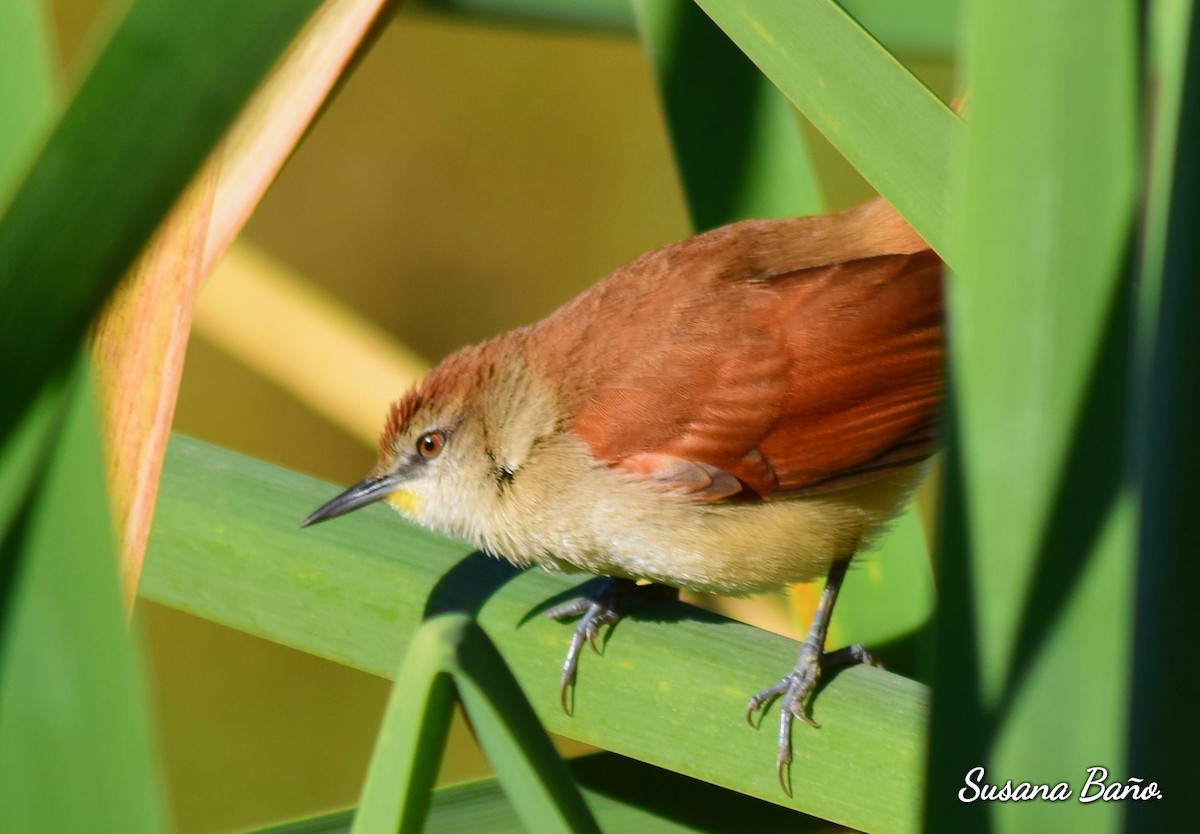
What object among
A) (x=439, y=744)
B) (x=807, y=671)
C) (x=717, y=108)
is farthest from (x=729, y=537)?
(x=439, y=744)

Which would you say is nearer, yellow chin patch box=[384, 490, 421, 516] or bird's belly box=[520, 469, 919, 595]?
bird's belly box=[520, 469, 919, 595]

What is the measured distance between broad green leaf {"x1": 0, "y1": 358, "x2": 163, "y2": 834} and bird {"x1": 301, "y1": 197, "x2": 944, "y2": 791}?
1025mm

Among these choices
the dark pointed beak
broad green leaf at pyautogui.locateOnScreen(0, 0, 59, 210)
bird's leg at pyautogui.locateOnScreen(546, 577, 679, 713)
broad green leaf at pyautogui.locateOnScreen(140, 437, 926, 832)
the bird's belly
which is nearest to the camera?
broad green leaf at pyautogui.locateOnScreen(0, 0, 59, 210)

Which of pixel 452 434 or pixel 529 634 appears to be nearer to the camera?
pixel 529 634


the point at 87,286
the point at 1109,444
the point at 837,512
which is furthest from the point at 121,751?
the point at 837,512

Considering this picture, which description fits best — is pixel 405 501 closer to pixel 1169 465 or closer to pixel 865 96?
pixel 865 96

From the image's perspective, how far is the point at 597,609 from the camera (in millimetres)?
1620

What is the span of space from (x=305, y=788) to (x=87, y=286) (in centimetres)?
294

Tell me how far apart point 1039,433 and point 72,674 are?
21.8 inches

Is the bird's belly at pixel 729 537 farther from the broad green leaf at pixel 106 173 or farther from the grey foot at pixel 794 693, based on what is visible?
the broad green leaf at pixel 106 173

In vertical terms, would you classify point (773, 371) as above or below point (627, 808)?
above

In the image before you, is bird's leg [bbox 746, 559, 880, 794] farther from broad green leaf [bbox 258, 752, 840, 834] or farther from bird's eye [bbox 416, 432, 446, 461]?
bird's eye [bbox 416, 432, 446, 461]

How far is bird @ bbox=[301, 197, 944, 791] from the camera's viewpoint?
5.99 feet


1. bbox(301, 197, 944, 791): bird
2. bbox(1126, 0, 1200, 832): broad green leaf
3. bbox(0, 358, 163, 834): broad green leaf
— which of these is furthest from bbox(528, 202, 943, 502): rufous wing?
bbox(0, 358, 163, 834): broad green leaf
